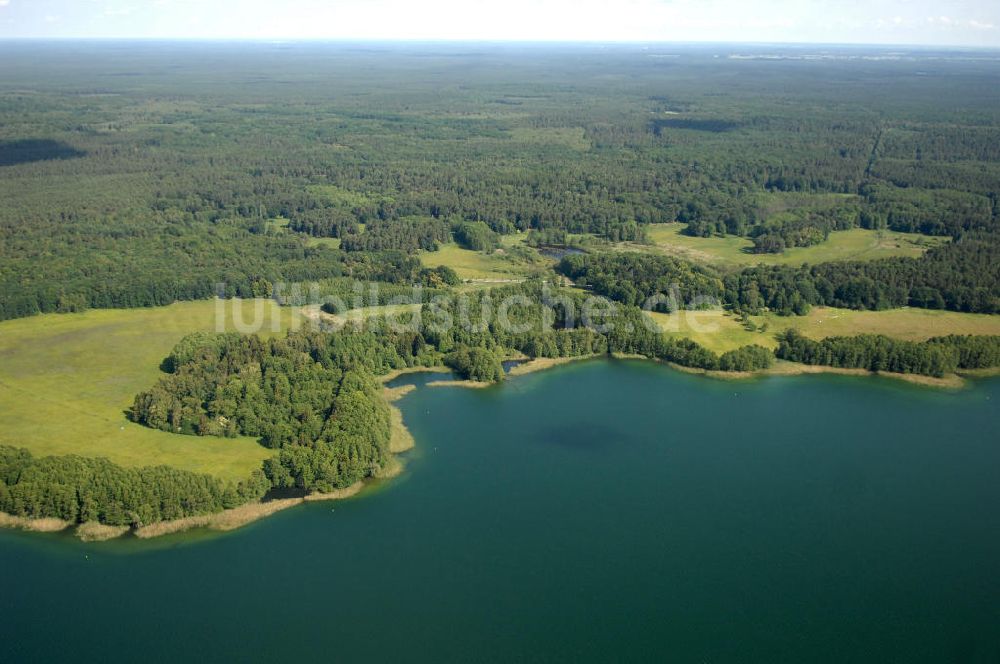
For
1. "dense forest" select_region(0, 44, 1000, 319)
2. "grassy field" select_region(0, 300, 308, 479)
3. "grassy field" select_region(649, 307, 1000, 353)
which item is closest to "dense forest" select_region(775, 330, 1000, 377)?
"grassy field" select_region(649, 307, 1000, 353)

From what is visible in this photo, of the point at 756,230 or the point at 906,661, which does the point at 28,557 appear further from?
the point at 756,230

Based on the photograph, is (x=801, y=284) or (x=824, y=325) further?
(x=801, y=284)

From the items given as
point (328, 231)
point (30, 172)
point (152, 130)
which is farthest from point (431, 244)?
point (152, 130)

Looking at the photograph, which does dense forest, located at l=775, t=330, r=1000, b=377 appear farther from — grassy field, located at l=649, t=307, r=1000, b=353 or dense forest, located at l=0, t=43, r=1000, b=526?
grassy field, located at l=649, t=307, r=1000, b=353

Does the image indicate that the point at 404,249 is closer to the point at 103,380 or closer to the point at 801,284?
the point at 103,380

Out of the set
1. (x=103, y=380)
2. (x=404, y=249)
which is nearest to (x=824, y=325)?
(x=404, y=249)

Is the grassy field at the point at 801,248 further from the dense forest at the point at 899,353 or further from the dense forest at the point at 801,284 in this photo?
the dense forest at the point at 899,353
